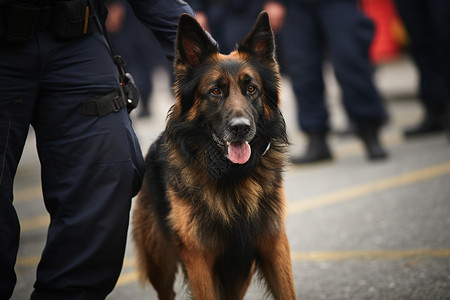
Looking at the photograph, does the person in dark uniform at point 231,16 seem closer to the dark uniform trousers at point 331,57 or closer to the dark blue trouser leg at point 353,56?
the dark uniform trousers at point 331,57

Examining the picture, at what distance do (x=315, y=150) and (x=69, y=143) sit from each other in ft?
15.8

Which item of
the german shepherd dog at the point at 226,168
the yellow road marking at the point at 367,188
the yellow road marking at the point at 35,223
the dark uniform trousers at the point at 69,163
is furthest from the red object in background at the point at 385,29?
the dark uniform trousers at the point at 69,163

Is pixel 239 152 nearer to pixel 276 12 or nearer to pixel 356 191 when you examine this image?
pixel 356 191

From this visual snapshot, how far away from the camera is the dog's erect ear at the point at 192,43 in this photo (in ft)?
9.77

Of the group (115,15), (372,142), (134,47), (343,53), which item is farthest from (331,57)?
(134,47)

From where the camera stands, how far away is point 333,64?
6.82 metres

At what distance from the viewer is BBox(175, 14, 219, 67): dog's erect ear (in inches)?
117

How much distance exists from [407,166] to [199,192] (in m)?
3.97

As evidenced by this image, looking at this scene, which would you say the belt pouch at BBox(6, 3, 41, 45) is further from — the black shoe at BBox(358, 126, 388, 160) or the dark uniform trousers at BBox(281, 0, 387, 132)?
the black shoe at BBox(358, 126, 388, 160)

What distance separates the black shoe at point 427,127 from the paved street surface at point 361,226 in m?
0.10

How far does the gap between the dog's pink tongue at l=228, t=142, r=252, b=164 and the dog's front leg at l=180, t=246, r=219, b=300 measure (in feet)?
1.59

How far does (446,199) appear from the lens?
5.18 m

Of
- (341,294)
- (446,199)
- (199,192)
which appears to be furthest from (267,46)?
(446,199)

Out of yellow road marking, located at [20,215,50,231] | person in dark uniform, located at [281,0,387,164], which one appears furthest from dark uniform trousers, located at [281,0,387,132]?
yellow road marking, located at [20,215,50,231]
